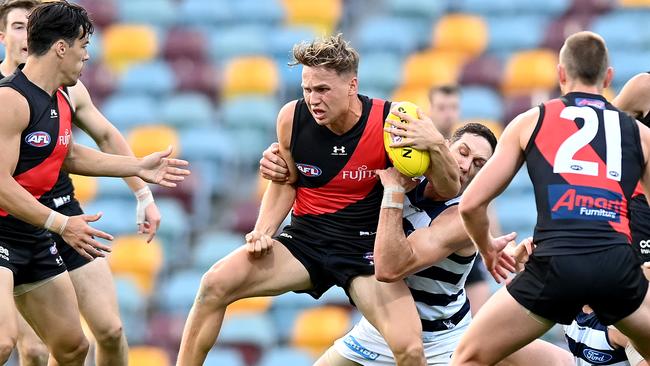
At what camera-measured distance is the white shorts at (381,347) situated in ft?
24.5

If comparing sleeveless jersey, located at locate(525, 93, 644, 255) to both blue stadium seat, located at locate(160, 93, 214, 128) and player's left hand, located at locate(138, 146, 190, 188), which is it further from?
blue stadium seat, located at locate(160, 93, 214, 128)

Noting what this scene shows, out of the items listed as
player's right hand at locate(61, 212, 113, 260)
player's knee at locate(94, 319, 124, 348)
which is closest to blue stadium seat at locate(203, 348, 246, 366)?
player's knee at locate(94, 319, 124, 348)

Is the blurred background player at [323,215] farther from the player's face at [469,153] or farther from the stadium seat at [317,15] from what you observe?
the stadium seat at [317,15]

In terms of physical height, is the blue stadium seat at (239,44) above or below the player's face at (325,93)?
below

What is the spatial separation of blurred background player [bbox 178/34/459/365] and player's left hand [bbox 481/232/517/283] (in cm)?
→ 58

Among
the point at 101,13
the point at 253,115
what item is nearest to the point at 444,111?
the point at 253,115

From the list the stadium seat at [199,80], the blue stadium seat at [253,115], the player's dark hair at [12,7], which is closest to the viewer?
the player's dark hair at [12,7]

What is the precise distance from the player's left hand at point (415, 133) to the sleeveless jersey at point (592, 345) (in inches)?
60.6

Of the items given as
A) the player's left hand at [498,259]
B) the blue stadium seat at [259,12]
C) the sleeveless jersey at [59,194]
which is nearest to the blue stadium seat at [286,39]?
the blue stadium seat at [259,12]

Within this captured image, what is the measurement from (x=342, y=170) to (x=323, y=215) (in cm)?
33

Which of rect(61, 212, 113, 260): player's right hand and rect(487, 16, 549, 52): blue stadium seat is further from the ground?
rect(61, 212, 113, 260): player's right hand

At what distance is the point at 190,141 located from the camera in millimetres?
13078

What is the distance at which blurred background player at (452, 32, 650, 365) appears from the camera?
5914 millimetres

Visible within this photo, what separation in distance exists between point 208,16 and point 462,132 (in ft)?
27.6
